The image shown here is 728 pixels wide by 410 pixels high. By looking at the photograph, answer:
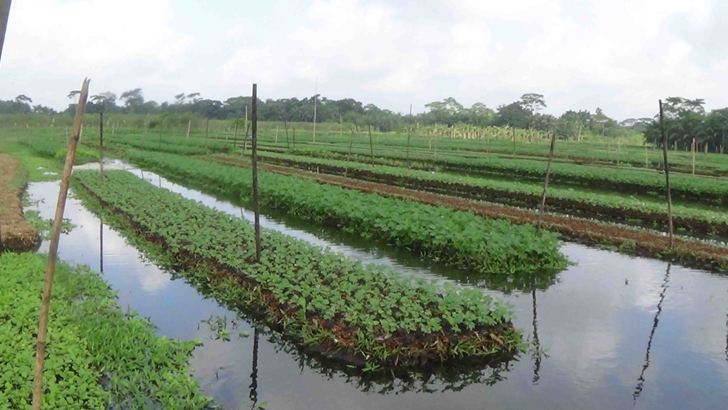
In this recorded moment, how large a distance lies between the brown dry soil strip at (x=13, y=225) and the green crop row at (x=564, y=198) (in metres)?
14.5

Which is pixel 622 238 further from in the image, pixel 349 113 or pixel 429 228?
pixel 349 113

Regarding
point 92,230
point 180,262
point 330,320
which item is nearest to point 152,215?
point 92,230

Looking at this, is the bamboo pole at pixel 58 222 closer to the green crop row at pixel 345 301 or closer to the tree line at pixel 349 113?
the green crop row at pixel 345 301

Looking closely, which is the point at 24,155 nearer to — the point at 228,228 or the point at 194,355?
the point at 228,228

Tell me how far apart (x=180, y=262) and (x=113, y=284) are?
4.23 feet

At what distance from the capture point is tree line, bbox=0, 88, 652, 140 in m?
64.9

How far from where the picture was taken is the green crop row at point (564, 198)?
16.2 metres

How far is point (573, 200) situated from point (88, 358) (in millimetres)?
16283

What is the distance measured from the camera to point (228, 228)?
40.6 feet

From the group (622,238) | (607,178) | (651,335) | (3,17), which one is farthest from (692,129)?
(3,17)

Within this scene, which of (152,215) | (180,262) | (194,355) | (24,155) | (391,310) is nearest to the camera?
(194,355)

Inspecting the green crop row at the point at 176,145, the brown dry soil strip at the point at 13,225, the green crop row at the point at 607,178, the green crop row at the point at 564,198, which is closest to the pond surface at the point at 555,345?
the brown dry soil strip at the point at 13,225

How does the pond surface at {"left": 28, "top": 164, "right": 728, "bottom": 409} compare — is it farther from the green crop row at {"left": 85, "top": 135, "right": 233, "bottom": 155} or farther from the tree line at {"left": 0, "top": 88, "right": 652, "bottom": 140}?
the tree line at {"left": 0, "top": 88, "right": 652, "bottom": 140}

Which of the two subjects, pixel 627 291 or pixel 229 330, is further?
pixel 627 291
